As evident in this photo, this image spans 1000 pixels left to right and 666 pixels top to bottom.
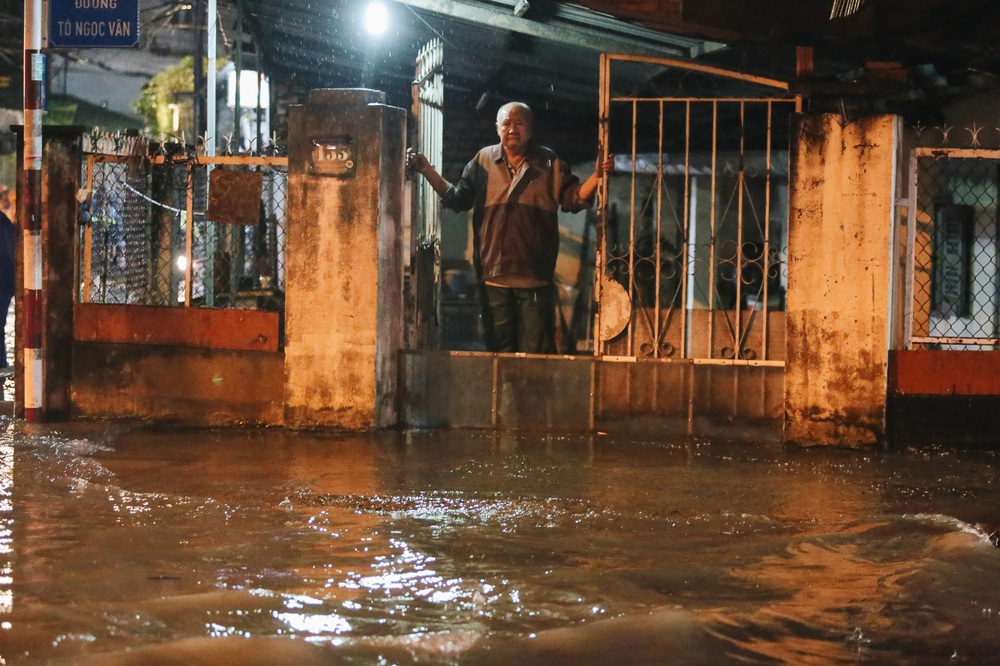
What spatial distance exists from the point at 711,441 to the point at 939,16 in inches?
125

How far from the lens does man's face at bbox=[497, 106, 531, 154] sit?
860 cm

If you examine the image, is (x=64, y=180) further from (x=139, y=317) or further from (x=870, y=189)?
(x=870, y=189)

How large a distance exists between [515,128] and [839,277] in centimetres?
272

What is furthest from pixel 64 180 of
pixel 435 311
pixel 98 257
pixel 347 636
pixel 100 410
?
pixel 347 636

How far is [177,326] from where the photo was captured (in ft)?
27.1

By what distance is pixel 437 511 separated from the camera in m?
5.54

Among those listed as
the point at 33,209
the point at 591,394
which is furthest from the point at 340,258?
the point at 33,209

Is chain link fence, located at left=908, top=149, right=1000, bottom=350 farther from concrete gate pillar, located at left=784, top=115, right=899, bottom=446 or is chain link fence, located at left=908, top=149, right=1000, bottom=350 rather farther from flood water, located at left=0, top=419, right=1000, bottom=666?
flood water, located at left=0, top=419, right=1000, bottom=666

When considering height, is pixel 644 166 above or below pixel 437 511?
above

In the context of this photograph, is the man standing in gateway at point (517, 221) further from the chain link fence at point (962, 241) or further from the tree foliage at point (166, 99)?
the tree foliage at point (166, 99)

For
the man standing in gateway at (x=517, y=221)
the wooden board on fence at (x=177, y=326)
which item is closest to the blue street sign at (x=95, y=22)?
the wooden board on fence at (x=177, y=326)

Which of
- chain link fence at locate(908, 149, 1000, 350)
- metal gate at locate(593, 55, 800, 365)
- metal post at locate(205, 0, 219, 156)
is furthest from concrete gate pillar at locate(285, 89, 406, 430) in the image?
metal post at locate(205, 0, 219, 156)

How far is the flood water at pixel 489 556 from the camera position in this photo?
3703 millimetres

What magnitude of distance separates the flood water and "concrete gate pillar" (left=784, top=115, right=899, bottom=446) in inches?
14.8
